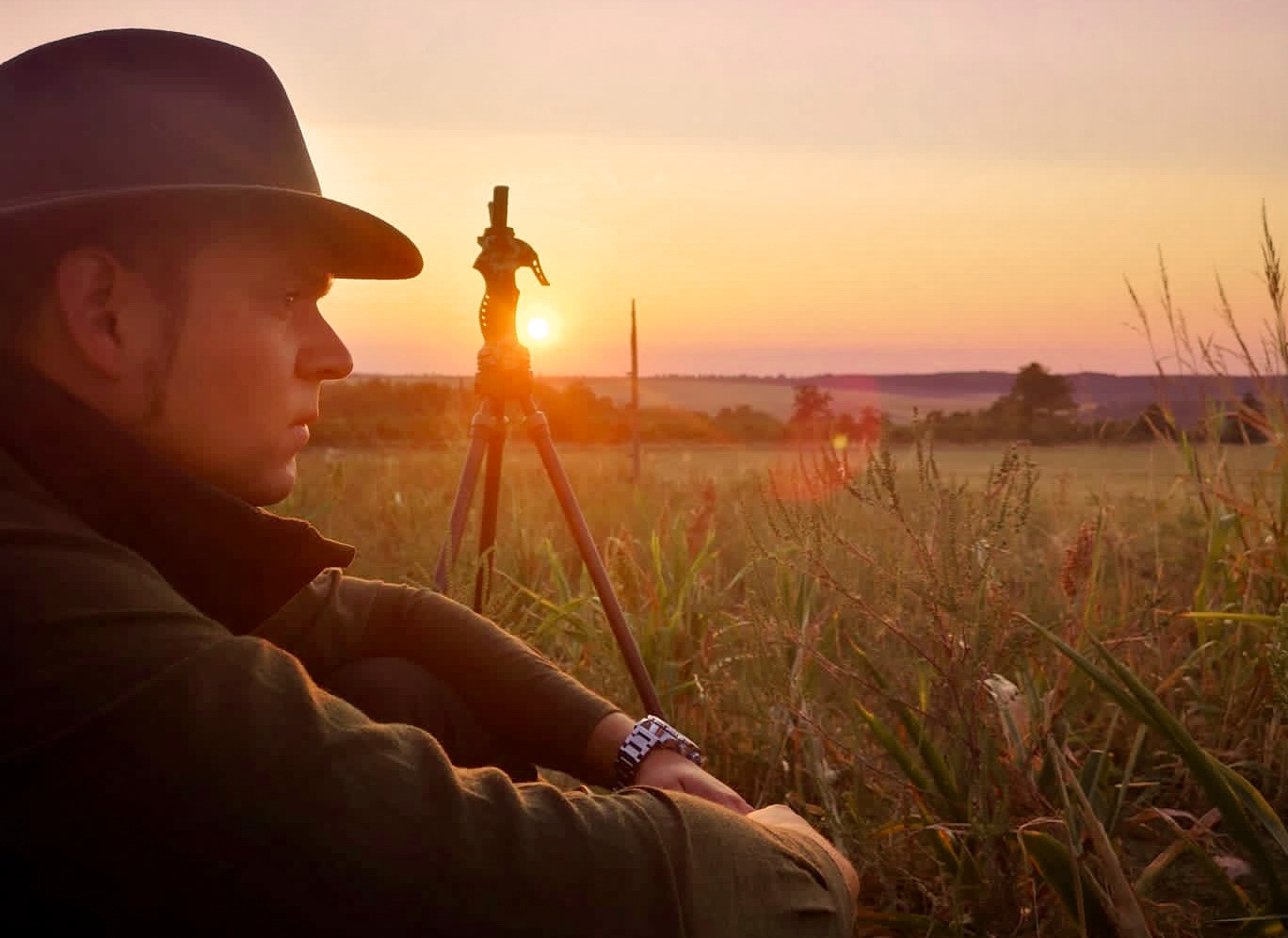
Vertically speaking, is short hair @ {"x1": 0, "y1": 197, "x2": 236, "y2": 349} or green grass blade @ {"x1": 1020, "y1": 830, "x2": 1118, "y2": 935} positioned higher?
short hair @ {"x1": 0, "y1": 197, "x2": 236, "y2": 349}

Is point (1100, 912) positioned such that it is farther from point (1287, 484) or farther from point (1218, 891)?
point (1287, 484)

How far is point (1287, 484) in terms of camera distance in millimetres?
3141

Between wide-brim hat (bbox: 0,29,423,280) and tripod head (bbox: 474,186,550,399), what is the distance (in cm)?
188

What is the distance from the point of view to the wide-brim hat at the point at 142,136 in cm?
125

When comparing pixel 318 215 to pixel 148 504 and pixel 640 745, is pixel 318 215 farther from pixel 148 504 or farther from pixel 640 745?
pixel 640 745

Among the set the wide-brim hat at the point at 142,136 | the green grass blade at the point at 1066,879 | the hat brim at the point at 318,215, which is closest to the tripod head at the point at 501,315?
the hat brim at the point at 318,215

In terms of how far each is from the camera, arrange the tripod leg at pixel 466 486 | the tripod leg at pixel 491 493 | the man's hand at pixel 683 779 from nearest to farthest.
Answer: the man's hand at pixel 683 779 < the tripod leg at pixel 466 486 < the tripod leg at pixel 491 493

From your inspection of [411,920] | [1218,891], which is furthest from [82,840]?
[1218,891]

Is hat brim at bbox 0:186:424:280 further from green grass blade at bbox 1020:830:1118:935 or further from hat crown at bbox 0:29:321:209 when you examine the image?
green grass blade at bbox 1020:830:1118:935

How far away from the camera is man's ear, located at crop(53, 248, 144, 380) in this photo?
3.93 feet

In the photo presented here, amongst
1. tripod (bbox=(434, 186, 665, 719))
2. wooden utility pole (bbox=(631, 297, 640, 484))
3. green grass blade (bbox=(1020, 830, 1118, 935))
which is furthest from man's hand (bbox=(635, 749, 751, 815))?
wooden utility pole (bbox=(631, 297, 640, 484))

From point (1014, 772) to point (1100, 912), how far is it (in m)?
0.30

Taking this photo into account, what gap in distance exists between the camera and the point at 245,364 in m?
1.29

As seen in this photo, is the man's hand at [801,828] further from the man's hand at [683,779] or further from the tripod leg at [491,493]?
the tripod leg at [491,493]
